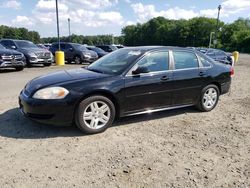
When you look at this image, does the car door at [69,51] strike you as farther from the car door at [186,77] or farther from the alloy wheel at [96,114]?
the alloy wheel at [96,114]

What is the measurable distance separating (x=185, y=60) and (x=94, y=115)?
2444 mm

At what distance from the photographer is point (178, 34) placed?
94.6 m

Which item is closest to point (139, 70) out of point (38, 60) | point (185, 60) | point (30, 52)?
point (185, 60)

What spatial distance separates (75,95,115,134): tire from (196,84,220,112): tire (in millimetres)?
2346

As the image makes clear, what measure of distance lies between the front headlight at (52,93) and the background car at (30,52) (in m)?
12.4

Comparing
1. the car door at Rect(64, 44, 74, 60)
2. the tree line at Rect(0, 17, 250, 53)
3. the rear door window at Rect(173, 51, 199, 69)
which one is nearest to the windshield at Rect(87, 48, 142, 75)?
the rear door window at Rect(173, 51, 199, 69)

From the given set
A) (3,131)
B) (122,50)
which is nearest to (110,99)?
(122,50)

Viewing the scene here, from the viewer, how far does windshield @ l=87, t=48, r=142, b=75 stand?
5.22 meters

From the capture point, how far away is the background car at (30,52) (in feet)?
53.2

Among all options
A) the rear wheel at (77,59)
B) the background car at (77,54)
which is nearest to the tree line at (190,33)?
the background car at (77,54)

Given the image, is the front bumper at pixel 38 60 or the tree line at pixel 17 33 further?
the tree line at pixel 17 33

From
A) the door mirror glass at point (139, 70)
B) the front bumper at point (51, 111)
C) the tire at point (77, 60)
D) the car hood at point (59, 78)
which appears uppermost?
the door mirror glass at point (139, 70)

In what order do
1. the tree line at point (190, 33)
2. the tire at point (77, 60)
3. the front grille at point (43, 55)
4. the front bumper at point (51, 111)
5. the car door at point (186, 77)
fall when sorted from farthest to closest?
the tree line at point (190, 33), the tire at point (77, 60), the front grille at point (43, 55), the car door at point (186, 77), the front bumper at point (51, 111)

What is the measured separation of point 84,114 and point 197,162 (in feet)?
6.52
